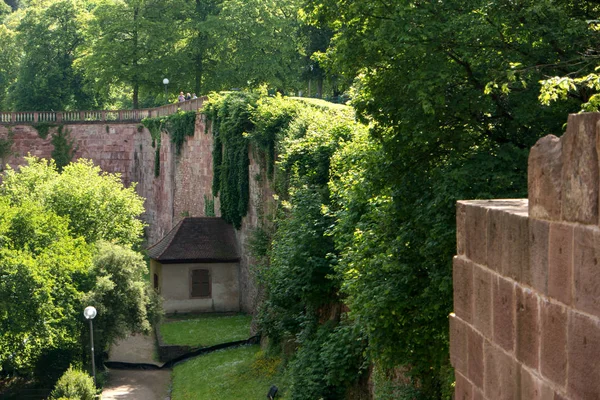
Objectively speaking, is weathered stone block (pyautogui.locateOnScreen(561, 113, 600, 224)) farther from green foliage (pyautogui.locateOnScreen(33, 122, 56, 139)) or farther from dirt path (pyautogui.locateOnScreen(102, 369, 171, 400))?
green foliage (pyautogui.locateOnScreen(33, 122, 56, 139))

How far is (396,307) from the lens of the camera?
13336 millimetres

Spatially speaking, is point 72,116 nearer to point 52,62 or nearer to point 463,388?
point 52,62

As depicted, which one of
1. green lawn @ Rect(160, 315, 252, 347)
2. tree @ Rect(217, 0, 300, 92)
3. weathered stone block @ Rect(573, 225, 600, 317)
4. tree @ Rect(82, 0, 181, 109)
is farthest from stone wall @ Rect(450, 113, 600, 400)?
tree @ Rect(82, 0, 181, 109)

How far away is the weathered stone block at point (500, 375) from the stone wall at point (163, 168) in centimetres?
2506

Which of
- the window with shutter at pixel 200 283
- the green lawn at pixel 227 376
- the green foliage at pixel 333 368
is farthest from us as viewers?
the window with shutter at pixel 200 283

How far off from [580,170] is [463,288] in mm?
1933

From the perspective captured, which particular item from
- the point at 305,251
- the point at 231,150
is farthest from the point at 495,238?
the point at 231,150

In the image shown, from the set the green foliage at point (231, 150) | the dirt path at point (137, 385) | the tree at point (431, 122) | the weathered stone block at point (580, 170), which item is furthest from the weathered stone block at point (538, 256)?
the green foliage at point (231, 150)

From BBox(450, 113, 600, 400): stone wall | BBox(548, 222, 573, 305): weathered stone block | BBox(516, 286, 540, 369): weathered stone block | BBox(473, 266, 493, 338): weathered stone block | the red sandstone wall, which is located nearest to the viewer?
BBox(450, 113, 600, 400): stone wall

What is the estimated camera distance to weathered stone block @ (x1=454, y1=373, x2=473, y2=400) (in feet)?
22.2

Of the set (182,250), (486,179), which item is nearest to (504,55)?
(486,179)

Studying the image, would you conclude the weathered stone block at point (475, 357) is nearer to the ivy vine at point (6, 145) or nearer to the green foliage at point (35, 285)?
the green foliage at point (35, 285)

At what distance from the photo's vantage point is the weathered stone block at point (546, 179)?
5.32 m

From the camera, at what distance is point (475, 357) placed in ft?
21.7
